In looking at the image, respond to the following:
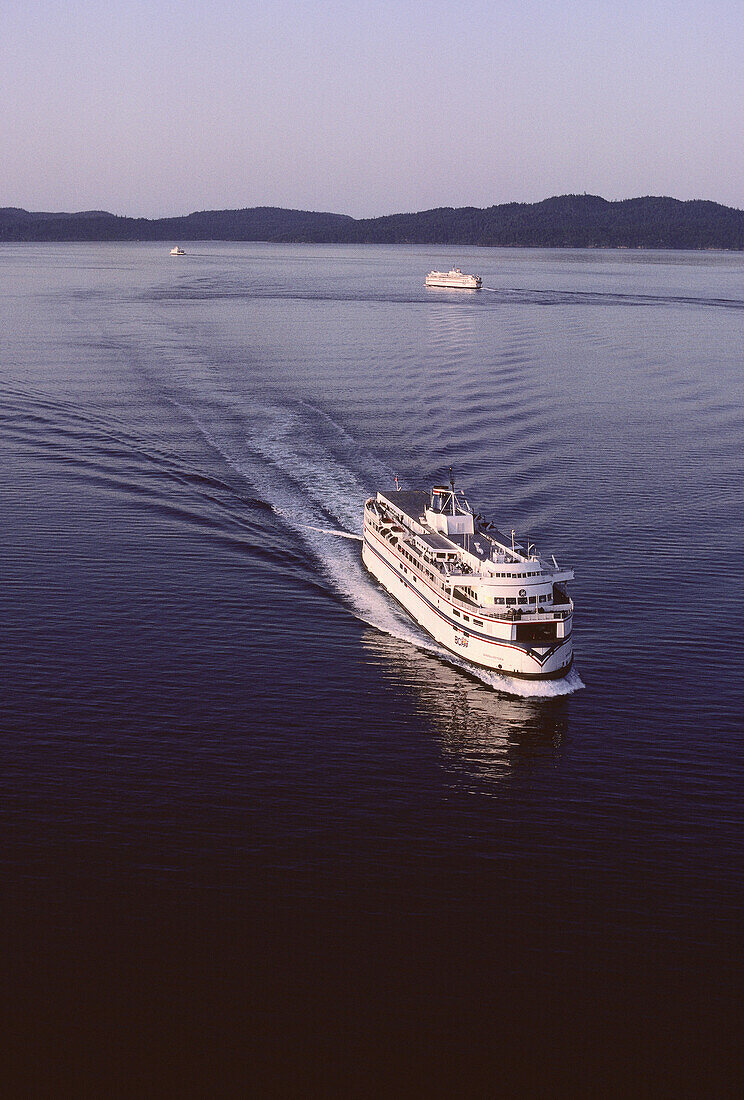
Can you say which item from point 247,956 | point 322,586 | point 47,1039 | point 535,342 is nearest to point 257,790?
point 247,956

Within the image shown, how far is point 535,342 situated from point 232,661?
145 metres

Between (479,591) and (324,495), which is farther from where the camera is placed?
(324,495)

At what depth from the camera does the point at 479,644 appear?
2608 inches

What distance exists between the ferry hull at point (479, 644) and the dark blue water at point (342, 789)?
1.25 m

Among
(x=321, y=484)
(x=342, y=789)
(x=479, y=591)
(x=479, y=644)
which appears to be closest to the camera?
(x=342, y=789)

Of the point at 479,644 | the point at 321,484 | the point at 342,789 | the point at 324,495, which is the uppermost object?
the point at 321,484

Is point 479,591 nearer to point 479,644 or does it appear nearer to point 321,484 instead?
point 479,644

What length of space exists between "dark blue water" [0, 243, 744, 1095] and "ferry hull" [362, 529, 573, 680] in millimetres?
1253

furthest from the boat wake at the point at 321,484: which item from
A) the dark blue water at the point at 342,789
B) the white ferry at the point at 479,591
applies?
the white ferry at the point at 479,591

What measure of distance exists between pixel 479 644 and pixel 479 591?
335 cm

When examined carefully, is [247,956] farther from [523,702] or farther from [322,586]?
[322,586]

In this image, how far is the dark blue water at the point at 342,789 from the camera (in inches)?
1508

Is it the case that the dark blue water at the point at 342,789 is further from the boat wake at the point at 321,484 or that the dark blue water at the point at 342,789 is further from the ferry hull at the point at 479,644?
the ferry hull at the point at 479,644

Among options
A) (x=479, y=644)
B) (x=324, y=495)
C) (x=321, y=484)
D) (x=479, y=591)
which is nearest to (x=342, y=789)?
(x=479, y=644)
